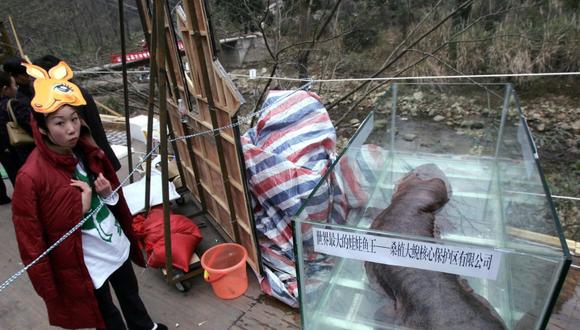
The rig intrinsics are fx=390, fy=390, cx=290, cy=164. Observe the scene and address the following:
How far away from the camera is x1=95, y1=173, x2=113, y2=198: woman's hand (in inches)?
80.4

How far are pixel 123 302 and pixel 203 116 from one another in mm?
A: 1457

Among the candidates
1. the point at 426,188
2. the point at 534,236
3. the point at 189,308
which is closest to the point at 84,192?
the point at 189,308

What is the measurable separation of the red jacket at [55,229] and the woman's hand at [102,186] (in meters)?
0.10

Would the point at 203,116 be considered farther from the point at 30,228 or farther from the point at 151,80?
the point at 30,228

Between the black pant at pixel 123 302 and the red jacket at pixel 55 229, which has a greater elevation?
the red jacket at pixel 55 229

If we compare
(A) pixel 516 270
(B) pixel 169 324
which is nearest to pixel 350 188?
(A) pixel 516 270

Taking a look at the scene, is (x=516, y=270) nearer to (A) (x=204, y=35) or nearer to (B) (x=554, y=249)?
(B) (x=554, y=249)

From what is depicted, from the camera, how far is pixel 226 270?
272 centimetres

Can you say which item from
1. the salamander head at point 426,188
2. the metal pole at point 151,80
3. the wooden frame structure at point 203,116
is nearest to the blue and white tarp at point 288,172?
the wooden frame structure at point 203,116

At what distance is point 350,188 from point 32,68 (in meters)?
1.90

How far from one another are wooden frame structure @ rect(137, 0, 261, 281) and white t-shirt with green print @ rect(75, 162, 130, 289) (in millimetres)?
505

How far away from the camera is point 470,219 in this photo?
2.48m

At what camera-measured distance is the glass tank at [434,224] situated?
153cm

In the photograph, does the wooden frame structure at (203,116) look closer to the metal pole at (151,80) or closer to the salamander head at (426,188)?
the metal pole at (151,80)
